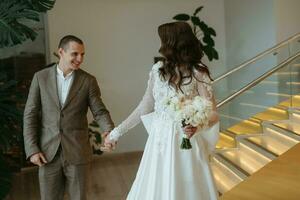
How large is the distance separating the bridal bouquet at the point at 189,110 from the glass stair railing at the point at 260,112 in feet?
9.48

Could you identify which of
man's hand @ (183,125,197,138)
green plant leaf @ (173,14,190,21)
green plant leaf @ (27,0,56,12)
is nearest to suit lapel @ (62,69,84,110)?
man's hand @ (183,125,197,138)

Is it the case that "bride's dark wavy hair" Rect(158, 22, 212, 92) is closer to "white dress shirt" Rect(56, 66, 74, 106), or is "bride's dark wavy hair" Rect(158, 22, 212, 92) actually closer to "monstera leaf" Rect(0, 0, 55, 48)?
"white dress shirt" Rect(56, 66, 74, 106)

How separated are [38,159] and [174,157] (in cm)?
100

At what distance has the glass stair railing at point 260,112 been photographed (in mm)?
5551

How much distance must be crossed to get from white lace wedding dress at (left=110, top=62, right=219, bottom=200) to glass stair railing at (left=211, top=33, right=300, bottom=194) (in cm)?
273

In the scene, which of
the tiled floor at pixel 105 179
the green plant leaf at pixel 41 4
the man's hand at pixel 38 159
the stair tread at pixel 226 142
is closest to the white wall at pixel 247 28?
the stair tread at pixel 226 142

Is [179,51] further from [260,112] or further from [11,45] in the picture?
[260,112]

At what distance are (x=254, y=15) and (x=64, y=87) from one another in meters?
4.99

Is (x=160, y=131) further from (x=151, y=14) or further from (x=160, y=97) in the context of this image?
(x=151, y=14)

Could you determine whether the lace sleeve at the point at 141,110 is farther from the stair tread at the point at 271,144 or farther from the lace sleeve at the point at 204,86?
the stair tread at the point at 271,144

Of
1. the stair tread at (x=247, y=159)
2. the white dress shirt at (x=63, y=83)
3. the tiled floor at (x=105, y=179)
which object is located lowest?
the tiled floor at (x=105, y=179)

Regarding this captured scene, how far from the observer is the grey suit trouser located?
299cm

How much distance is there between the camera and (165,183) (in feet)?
8.51

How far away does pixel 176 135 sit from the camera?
259cm
